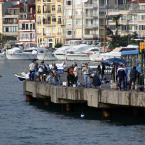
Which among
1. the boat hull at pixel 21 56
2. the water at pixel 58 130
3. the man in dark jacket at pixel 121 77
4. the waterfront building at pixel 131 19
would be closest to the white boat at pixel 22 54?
the boat hull at pixel 21 56

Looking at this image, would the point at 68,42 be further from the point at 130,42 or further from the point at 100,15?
the point at 130,42

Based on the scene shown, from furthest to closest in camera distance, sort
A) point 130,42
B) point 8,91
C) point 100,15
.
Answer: point 100,15
point 130,42
point 8,91

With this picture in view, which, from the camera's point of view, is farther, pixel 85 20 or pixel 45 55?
pixel 85 20

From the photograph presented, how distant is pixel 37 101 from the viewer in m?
65.9

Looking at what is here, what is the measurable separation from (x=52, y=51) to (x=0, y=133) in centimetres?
12721

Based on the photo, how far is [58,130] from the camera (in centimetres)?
4975

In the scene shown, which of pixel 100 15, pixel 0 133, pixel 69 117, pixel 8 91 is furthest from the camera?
pixel 100 15

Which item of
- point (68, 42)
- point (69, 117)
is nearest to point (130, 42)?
point (68, 42)

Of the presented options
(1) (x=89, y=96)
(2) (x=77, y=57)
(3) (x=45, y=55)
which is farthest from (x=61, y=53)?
(1) (x=89, y=96)

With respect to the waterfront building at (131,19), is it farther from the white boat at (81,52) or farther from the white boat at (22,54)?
the white boat at (81,52)

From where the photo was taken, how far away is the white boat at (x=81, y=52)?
524 feet

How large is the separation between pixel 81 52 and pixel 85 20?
30.5m

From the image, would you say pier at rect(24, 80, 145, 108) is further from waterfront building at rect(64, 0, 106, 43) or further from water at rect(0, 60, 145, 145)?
waterfront building at rect(64, 0, 106, 43)

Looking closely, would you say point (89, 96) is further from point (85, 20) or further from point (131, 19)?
point (85, 20)
